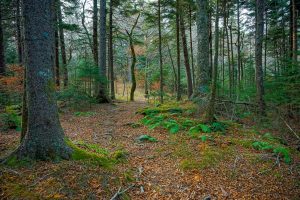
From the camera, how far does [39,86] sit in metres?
3.70

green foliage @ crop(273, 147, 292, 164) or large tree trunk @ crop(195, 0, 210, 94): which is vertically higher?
large tree trunk @ crop(195, 0, 210, 94)

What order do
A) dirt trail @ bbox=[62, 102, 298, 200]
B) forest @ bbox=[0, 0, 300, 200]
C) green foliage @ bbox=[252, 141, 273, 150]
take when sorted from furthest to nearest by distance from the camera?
green foliage @ bbox=[252, 141, 273, 150] → dirt trail @ bbox=[62, 102, 298, 200] → forest @ bbox=[0, 0, 300, 200]

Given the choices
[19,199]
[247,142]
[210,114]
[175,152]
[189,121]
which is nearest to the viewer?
[19,199]

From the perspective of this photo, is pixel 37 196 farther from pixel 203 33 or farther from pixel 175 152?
pixel 203 33

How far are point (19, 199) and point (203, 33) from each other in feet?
30.8

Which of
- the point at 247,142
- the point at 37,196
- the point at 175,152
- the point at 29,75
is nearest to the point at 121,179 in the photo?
the point at 37,196

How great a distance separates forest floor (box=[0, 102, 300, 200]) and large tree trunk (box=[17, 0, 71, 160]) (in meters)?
0.35

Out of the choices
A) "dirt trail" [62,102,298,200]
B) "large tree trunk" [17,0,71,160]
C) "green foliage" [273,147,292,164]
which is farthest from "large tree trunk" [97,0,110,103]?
"green foliage" [273,147,292,164]

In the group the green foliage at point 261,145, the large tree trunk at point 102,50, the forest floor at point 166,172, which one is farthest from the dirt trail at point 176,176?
the large tree trunk at point 102,50

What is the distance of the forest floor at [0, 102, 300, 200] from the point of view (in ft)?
10.7

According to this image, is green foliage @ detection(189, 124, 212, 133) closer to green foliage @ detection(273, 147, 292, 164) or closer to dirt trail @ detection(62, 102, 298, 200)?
dirt trail @ detection(62, 102, 298, 200)

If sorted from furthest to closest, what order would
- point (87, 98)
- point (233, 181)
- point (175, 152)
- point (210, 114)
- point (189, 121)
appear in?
1. point (87, 98)
2. point (189, 121)
3. point (210, 114)
4. point (175, 152)
5. point (233, 181)

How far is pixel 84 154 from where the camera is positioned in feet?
13.9

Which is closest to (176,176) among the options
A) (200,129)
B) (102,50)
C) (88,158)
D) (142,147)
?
(142,147)
